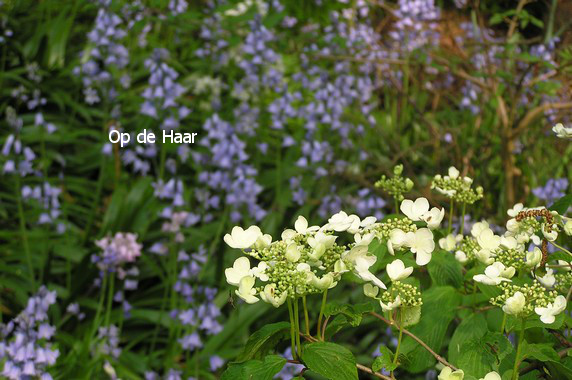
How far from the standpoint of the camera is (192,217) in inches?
130

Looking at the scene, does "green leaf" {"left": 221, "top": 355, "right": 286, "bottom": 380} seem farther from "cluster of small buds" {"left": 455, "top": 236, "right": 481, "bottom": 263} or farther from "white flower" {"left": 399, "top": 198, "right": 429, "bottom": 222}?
"cluster of small buds" {"left": 455, "top": 236, "right": 481, "bottom": 263}

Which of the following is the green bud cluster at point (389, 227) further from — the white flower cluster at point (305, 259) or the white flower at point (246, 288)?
the white flower at point (246, 288)

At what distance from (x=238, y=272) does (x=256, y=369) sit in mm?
153

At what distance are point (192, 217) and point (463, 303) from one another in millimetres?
1972

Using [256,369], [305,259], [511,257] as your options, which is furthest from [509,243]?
[256,369]

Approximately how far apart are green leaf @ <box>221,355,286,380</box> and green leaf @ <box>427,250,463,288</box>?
494 millimetres

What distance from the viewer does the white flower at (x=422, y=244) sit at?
3.86ft

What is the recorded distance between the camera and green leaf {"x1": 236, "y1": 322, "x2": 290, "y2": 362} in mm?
1178

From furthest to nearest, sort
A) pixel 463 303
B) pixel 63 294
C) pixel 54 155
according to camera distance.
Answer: pixel 54 155 < pixel 63 294 < pixel 463 303

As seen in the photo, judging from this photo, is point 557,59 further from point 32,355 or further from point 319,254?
point 319,254

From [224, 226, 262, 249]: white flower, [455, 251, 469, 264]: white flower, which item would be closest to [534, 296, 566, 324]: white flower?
[455, 251, 469, 264]: white flower

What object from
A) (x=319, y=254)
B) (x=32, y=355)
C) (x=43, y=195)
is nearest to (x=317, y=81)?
(x=43, y=195)

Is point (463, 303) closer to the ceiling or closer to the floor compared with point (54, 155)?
closer to the ceiling

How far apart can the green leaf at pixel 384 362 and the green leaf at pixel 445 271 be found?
35 centimetres
